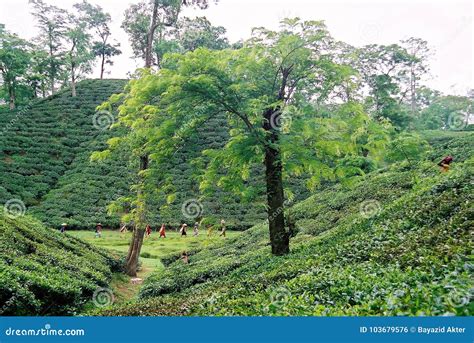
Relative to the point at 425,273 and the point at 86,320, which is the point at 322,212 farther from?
the point at 86,320

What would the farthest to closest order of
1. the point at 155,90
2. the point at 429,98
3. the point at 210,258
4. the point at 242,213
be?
the point at 429,98 < the point at 242,213 < the point at 210,258 < the point at 155,90

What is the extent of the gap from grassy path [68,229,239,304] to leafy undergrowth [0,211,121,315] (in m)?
1.30

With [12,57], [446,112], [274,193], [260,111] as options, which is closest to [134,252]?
[274,193]

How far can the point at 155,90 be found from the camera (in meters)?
11.3

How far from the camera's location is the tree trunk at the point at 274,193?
462 inches

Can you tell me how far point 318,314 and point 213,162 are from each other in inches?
276

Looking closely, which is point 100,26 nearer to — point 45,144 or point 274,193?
point 45,144

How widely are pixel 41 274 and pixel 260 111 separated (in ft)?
22.5

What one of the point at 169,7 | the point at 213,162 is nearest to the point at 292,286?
the point at 213,162

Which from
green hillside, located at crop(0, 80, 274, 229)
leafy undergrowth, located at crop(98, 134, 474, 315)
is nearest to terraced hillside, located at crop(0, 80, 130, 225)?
green hillside, located at crop(0, 80, 274, 229)

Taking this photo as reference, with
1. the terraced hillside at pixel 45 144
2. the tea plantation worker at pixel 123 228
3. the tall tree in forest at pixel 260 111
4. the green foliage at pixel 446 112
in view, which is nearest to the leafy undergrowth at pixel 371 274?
the tall tree in forest at pixel 260 111

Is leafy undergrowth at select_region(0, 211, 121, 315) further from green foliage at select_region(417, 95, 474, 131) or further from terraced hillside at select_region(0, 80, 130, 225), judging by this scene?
green foliage at select_region(417, 95, 474, 131)

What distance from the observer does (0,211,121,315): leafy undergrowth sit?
26.6ft

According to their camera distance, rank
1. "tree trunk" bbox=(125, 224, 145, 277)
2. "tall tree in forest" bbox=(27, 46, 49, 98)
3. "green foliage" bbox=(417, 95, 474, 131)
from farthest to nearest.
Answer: "green foliage" bbox=(417, 95, 474, 131), "tall tree in forest" bbox=(27, 46, 49, 98), "tree trunk" bbox=(125, 224, 145, 277)
